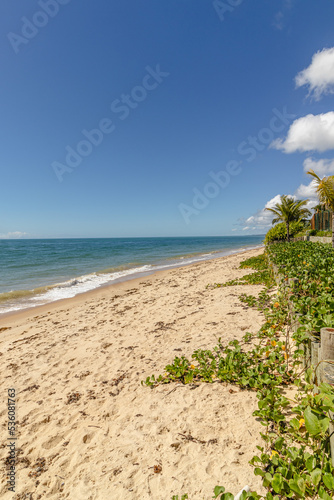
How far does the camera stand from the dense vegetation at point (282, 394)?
1904 millimetres

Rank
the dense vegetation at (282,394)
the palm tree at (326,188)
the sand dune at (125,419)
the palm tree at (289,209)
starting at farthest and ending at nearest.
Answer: the palm tree at (289,209) < the palm tree at (326,188) < the sand dune at (125,419) < the dense vegetation at (282,394)

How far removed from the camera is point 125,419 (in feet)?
10.8

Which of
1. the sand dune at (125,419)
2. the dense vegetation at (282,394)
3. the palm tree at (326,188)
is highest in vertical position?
the palm tree at (326,188)

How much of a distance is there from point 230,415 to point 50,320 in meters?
7.69

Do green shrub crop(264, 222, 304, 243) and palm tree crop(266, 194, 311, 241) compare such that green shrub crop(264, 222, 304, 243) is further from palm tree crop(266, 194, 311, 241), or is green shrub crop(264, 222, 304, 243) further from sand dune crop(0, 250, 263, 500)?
sand dune crop(0, 250, 263, 500)

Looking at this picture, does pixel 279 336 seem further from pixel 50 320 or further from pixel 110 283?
pixel 110 283

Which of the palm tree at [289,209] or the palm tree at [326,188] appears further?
the palm tree at [289,209]

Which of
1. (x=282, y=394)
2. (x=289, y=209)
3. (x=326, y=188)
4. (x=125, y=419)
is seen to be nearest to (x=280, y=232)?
(x=289, y=209)

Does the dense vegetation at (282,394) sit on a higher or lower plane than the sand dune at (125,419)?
higher

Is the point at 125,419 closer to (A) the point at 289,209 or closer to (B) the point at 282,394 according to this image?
(B) the point at 282,394

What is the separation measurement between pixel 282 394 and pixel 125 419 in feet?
6.94

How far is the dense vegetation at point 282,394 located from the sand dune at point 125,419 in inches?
8.4

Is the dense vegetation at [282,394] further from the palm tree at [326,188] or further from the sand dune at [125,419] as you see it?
the palm tree at [326,188]

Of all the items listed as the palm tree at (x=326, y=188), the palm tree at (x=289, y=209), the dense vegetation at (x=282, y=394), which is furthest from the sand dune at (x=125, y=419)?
the palm tree at (x=289, y=209)
